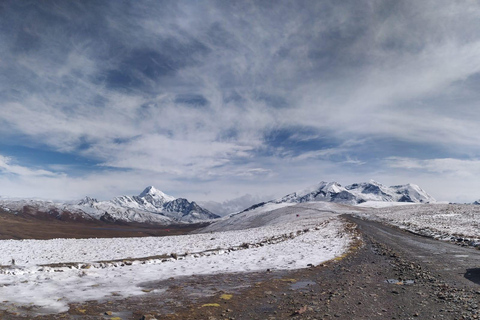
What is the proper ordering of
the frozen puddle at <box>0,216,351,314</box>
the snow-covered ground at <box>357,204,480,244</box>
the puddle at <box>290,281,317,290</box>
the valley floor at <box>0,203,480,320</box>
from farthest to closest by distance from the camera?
1. the snow-covered ground at <box>357,204,480,244</box>
2. the puddle at <box>290,281,317,290</box>
3. the frozen puddle at <box>0,216,351,314</box>
4. the valley floor at <box>0,203,480,320</box>

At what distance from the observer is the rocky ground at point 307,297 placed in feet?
24.9

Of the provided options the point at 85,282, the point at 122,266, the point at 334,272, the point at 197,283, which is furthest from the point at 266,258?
the point at 85,282

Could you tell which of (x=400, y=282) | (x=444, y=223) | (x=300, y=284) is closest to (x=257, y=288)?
(x=300, y=284)

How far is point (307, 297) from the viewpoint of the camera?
9102 mm

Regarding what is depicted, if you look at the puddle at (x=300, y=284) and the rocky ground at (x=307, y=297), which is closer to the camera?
the rocky ground at (x=307, y=297)

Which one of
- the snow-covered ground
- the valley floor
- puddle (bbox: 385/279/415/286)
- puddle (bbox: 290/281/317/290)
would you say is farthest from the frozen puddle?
the snow-covered ground

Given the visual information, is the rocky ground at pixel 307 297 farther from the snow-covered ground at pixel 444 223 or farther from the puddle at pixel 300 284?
the snow-covered ground at pixel 444 223

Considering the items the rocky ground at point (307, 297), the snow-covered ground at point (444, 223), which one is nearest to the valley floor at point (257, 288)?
the rocky ground at point (307, 297)

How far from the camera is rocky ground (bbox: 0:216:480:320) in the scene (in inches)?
299

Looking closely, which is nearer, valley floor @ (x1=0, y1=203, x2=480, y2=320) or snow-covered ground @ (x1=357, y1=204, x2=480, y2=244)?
valley floor @ (x1=0, y1=203, x2=480, y2=320)

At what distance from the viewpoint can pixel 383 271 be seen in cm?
1258

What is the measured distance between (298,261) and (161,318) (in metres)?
10.3

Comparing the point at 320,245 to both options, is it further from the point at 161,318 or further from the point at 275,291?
the point at 161,318

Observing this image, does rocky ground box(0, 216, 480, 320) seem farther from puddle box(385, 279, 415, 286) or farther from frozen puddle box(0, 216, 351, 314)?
frozen puddle box(0, 216, 351, 314)
